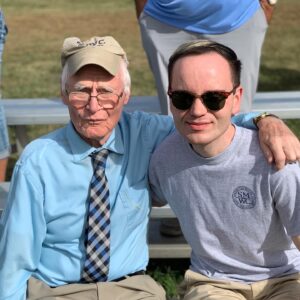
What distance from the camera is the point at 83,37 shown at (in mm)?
12961

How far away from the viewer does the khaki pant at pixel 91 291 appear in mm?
2705

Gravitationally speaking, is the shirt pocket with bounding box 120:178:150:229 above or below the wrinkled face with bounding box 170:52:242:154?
below

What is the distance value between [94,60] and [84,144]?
0.34m

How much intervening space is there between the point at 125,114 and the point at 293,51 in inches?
347

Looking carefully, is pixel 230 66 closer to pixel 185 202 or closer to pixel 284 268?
pixel 185 202

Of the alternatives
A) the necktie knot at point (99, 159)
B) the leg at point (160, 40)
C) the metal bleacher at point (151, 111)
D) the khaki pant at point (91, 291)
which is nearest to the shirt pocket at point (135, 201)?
the necktie knot at point (99, 159)

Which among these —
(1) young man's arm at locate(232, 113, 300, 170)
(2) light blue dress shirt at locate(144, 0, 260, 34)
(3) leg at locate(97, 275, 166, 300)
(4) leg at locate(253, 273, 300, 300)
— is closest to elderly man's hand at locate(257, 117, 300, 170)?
(1) young man's arm at locate(232, 113, 300, 170)

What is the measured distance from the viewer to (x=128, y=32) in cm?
1335

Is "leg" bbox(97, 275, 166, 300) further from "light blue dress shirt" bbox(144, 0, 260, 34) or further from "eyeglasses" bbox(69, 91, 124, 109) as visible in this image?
"light blue dress shirt" bbox(144, 0, 260, 34)

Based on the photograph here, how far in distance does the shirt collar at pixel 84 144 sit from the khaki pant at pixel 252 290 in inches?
23.8

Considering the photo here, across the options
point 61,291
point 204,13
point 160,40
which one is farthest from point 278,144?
point 160,40

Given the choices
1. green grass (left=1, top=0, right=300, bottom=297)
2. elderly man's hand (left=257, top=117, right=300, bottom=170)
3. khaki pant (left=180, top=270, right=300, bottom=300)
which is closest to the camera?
elderly man's hand (left=257, top=117, right=300, bottom=170)

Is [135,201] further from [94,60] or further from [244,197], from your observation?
[94,60]

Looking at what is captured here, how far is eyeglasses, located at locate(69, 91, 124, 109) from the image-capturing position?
103 inches
